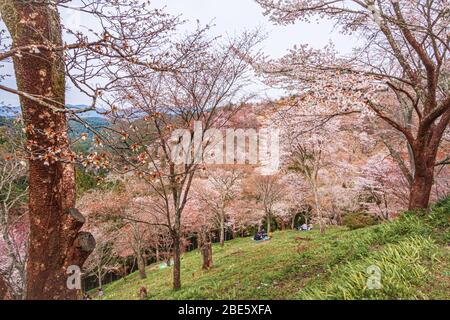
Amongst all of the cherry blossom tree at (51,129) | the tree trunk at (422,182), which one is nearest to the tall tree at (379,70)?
the tree trunk at (422,182)

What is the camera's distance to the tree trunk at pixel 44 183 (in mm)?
2848

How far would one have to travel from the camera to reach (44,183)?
293cm

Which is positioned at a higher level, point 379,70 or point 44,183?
point 379,70

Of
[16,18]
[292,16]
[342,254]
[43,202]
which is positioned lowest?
[342,254]

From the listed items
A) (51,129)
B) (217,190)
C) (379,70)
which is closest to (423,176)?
(379,70)

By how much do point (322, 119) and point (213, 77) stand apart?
3.25 m

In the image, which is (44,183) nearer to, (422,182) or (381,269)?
(381,269)

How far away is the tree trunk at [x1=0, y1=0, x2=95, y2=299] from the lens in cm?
285

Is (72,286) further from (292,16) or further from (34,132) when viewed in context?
(292,16)

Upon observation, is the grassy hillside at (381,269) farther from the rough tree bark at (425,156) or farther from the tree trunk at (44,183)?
the tree trunk at (44,183)

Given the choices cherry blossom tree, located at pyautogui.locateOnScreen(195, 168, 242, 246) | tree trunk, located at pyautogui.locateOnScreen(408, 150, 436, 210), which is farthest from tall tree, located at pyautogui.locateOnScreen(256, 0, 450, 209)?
cherry blossom tree, located at pyautogui.locateOnScreen(195, 168, 242, 246)

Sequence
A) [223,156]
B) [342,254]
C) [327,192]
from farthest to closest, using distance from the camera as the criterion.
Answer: [327,192], [223,156], [342,254]

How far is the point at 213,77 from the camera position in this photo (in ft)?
24.2
